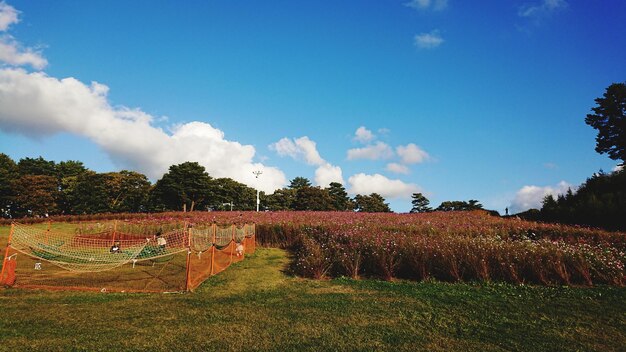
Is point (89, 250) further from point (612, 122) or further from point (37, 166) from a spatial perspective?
point (37, 166)

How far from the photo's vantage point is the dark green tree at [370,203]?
7711 cm

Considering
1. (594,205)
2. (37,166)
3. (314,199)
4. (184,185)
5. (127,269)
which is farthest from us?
(37,166)

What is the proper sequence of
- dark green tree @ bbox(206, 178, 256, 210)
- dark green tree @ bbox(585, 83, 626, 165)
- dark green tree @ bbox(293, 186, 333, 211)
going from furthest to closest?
1. dark green tree @ bbox(293, 186, 333, 211)
2. dark green tree @ bbox(206, 178, 256, 210)
3. dark green tree @ bbox(585, 83, 626, 165)

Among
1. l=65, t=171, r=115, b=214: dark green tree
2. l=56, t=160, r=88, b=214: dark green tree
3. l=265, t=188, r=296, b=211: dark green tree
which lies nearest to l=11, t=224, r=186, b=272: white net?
l=65, t=171, r=115, b=214: dark green tree

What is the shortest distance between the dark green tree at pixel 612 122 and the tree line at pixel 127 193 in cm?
4248

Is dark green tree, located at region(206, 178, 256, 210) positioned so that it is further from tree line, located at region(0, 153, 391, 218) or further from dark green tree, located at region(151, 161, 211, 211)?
dark green tree, located at region(151, 161, 211, 211)

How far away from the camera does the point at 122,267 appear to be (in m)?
12.1

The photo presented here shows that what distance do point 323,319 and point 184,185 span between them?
53464 millimetres

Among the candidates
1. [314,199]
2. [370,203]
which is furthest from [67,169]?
[370,203]

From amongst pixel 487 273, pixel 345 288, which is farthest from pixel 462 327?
pixel 487 273

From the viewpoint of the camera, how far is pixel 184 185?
5578cm

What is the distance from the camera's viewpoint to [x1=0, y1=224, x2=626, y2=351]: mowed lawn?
534 cm

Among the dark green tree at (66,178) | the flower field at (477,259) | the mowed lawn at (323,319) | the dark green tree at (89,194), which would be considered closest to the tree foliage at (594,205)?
the flower field at (477,259)

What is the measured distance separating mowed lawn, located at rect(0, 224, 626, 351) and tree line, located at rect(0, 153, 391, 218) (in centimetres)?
4941
